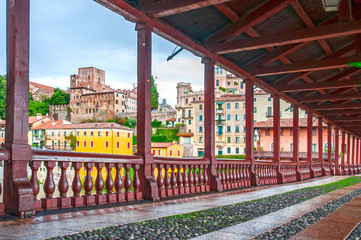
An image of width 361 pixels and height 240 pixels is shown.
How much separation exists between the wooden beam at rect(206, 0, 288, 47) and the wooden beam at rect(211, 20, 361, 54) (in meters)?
0.16

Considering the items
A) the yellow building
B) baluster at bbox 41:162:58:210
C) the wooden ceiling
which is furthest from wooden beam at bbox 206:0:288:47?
the yellow building

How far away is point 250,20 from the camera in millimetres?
6988

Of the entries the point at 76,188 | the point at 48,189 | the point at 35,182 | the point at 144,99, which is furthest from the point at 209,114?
the point at 35,182

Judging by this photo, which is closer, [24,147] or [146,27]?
[24,147]

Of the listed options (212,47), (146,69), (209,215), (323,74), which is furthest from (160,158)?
(323,74)

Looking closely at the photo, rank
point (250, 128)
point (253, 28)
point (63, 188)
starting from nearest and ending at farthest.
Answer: point (63, 188), point (253, 28), point (250, 128)

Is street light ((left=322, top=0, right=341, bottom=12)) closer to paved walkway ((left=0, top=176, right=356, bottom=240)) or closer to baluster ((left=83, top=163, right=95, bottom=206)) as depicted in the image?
paved walkway ((left=0, top=176, right=356, bottom=240))

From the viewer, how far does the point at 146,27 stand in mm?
5734

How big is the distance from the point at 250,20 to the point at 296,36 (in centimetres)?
89

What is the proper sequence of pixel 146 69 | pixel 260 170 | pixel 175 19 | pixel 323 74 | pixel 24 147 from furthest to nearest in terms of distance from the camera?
pixel 323 74
pixel 260 170
pixel 175 19
pixel 146 69
pixel 24 147

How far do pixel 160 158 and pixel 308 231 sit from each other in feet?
10.3

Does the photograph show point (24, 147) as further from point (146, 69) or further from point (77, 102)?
point (77, 102)

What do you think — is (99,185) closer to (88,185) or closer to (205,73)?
(88,185)

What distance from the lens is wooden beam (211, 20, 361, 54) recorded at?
642 cm
